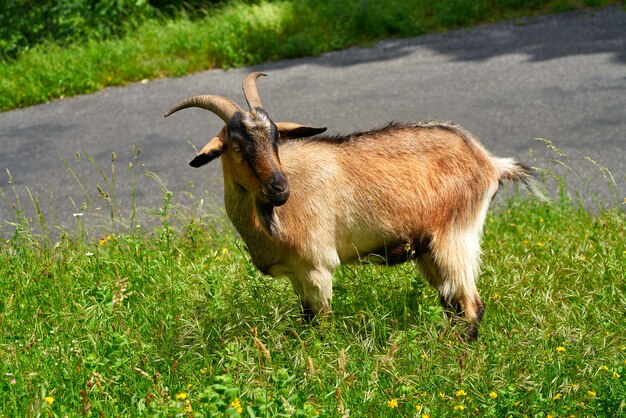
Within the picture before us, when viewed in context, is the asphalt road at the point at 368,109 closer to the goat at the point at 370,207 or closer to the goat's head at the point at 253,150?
the goat at the point at 370,207

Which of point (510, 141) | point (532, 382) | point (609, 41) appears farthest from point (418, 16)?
point (532, 382)

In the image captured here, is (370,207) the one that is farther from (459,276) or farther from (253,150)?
(253,150)

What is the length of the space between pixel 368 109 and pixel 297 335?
5.13 meters

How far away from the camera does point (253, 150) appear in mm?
4098

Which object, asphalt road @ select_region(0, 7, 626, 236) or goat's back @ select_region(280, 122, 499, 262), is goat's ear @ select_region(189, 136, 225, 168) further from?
asphalt road @ select_region(0, 7, 626, 236)

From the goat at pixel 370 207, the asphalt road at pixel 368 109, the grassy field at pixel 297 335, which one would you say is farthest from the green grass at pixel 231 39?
the goat at pixel 370 207

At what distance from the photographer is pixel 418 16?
1111 centimetres

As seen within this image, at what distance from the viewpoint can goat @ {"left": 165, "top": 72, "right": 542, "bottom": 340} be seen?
173 inches

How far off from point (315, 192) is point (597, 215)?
2.84 metres

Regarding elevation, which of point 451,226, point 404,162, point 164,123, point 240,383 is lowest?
point 164,123

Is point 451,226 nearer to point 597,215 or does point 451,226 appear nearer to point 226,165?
point 226,165

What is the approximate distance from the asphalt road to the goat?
Answer: 2.37 meters

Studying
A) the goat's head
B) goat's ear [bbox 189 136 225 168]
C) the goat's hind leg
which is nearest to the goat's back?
the goat's hind leg

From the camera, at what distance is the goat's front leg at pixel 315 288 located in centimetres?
440
